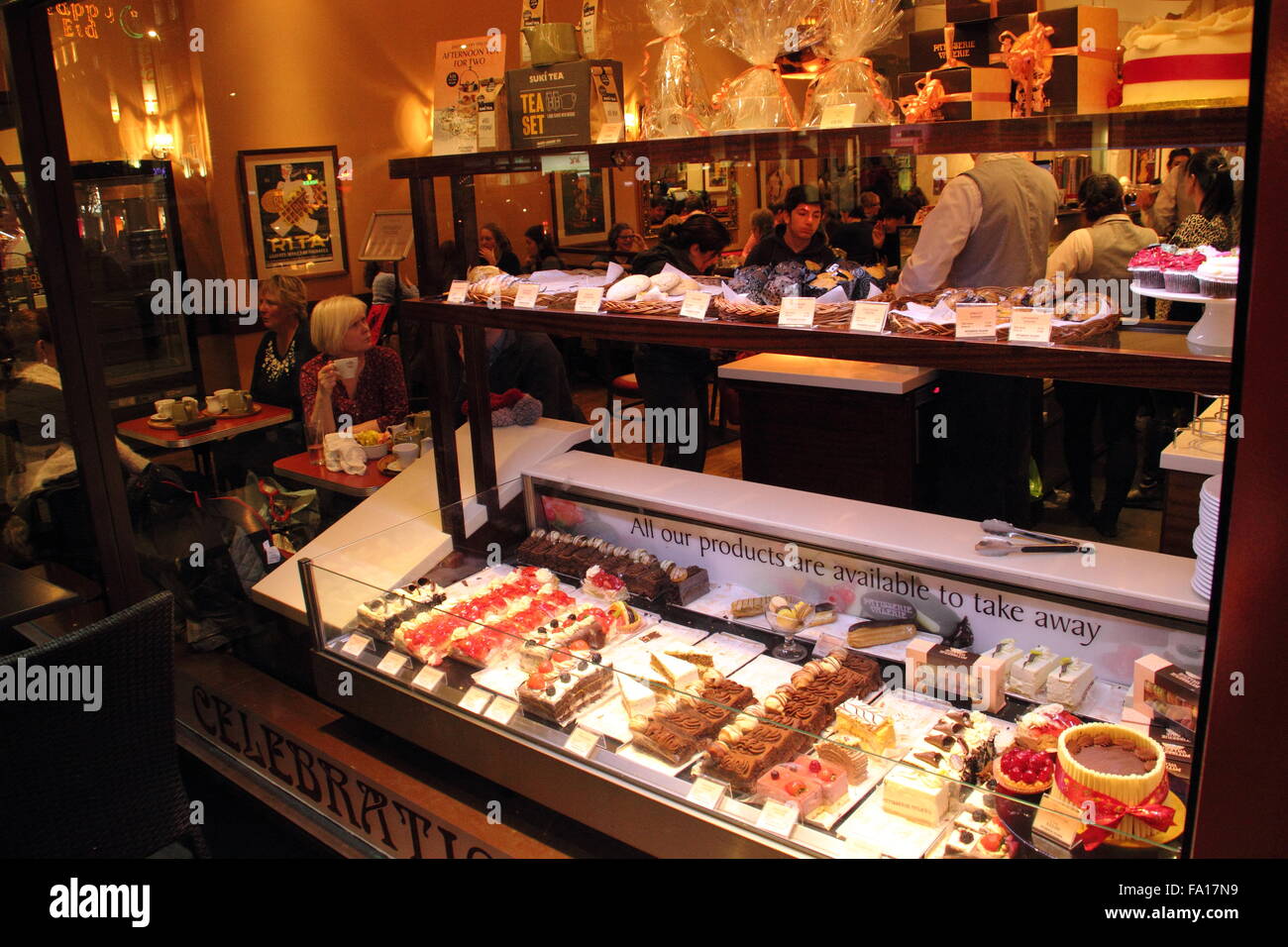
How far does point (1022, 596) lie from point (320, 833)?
2.17m

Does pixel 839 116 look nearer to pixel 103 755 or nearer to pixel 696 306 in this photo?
pixel 696 306

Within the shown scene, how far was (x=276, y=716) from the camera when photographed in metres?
3.50

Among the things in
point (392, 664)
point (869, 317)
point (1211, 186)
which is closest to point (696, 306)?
point (869, 317)

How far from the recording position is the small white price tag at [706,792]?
2352 mm

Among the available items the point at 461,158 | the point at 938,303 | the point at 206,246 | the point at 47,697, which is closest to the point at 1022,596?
the point at 938,303

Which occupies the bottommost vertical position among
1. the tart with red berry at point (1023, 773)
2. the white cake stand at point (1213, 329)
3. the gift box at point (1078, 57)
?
the tart with red berry at point (1023, 773)

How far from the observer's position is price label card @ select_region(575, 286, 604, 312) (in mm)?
2902

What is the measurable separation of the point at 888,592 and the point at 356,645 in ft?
5.50

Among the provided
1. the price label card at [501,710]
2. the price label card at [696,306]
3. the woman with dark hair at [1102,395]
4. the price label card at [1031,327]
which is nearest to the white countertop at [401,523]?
the price label card at [501,710]

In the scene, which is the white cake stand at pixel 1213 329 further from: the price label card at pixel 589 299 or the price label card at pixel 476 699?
the price label card at pixel 476 699

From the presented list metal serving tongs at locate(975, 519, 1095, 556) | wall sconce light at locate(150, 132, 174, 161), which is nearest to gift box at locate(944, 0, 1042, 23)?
metal serving tongs at locate(975, 519, 1095, 556)

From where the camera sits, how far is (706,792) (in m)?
2.38

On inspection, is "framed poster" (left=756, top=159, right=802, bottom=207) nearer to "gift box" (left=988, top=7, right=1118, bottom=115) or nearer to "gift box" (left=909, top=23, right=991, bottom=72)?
"gift box" (left=909, top=23, right=991, bottom=72)

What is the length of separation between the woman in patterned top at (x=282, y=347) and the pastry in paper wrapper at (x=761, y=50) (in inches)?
134
